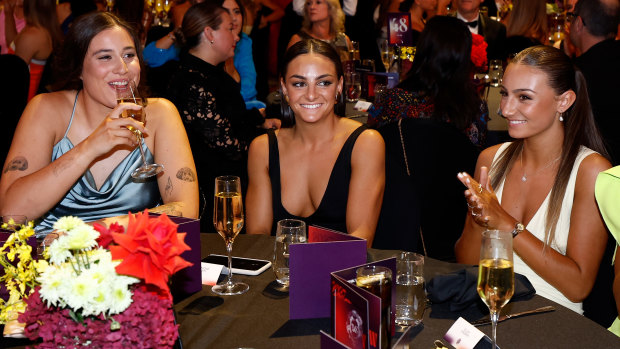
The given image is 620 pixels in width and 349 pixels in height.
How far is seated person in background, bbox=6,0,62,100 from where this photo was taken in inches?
218

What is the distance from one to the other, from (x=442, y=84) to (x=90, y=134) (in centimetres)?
196

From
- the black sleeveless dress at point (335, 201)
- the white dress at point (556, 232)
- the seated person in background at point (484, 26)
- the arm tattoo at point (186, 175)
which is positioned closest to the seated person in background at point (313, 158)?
the black sleeveless dress at point (335, 201)

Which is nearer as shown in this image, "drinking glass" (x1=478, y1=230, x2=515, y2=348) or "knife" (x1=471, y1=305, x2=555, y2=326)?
"drinking glass" (x1=478, y1=230, x2=515, y2=348)

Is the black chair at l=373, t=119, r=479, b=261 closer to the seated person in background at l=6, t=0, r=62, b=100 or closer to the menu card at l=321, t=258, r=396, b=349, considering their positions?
the menu card at l=321, t=258, r=396, b=349

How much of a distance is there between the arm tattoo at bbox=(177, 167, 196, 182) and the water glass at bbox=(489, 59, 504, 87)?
3.29 meters

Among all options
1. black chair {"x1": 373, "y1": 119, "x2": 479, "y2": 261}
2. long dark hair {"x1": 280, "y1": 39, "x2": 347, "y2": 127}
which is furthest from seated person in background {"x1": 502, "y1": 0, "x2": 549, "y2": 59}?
long dark hair {"x1": 280, "y1": 39, "x2": 347, "y2": 127}

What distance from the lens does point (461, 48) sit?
3678mm

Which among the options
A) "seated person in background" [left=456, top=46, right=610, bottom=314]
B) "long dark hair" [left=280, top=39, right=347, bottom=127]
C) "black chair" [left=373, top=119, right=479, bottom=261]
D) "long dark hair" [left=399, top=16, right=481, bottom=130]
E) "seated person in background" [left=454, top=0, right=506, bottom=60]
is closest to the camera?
"seated person in background" [left=456, top=46, right=610, bottom=314]

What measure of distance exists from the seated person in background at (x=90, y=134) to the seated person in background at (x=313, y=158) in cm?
30

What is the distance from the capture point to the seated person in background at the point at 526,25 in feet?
Answer: 19.5

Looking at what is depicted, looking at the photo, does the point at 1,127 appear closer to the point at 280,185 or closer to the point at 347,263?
the point at 280,185

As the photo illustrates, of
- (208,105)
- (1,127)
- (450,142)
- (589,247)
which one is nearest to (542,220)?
(589,247)

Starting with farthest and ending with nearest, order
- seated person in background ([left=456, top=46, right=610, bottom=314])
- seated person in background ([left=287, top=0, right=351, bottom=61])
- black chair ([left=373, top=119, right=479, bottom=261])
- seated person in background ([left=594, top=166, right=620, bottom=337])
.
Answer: seated person in background ([left=287, top=0, right=351, bottom=61]) < black chair ([left=373, top=119, right=479, bottom=261]) < seated person in background ([left=456, top=46, right=610, bottom=314]) < seated person in background ([left=594, top=166, right=620, bottom=337])

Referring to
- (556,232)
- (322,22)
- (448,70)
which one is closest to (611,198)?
(556,232)
